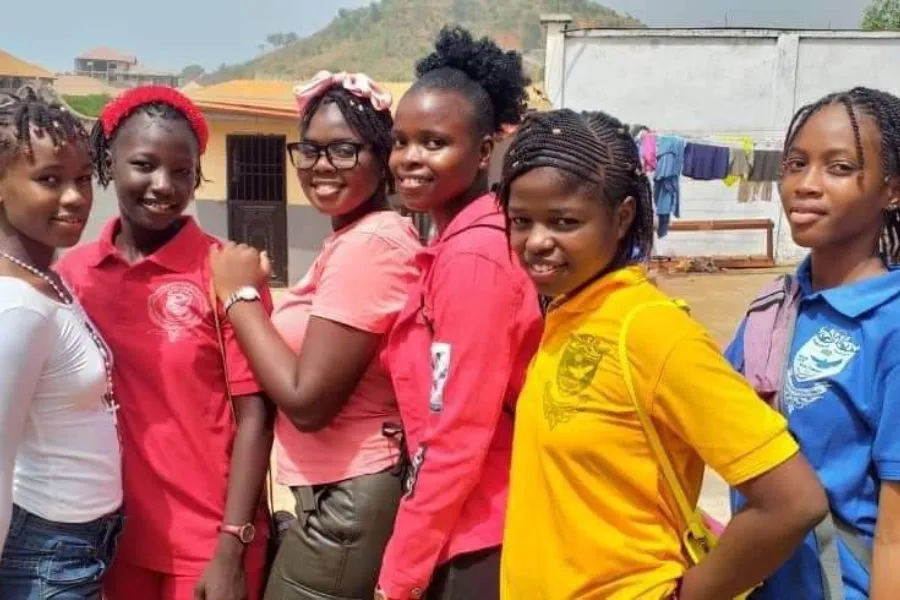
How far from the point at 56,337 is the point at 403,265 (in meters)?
0.74

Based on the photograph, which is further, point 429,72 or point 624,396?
point 429,72

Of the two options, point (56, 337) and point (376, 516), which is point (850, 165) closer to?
point (376, 516)

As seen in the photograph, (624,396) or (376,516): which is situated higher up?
(624,396)

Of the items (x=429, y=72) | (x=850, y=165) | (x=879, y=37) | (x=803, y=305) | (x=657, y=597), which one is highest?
(x=879, y=37)

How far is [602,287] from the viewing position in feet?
5.24

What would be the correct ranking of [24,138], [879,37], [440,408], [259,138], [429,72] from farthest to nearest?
[879,37], [259,138], [429,72], [24,138], [440,408]

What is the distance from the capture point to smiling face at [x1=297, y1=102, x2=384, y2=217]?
2.14 meters

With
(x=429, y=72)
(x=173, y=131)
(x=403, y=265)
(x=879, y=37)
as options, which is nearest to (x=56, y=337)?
(x=173, y=131)

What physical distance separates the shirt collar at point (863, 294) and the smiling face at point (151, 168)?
1449 mm

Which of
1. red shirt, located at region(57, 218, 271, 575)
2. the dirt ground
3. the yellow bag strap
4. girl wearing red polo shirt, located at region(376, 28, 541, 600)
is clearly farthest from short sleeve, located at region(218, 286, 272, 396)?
the dirt ground

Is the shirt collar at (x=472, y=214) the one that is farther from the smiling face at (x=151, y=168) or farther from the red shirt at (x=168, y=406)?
the smiling face at (x=151, y=168)

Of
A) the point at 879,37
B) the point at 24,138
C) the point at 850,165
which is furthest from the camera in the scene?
the point at 879,37

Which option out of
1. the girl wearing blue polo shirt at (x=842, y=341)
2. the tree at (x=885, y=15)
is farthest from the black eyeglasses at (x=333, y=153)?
the tree at (x=885, y=15)

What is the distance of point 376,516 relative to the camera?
6.45 ft
